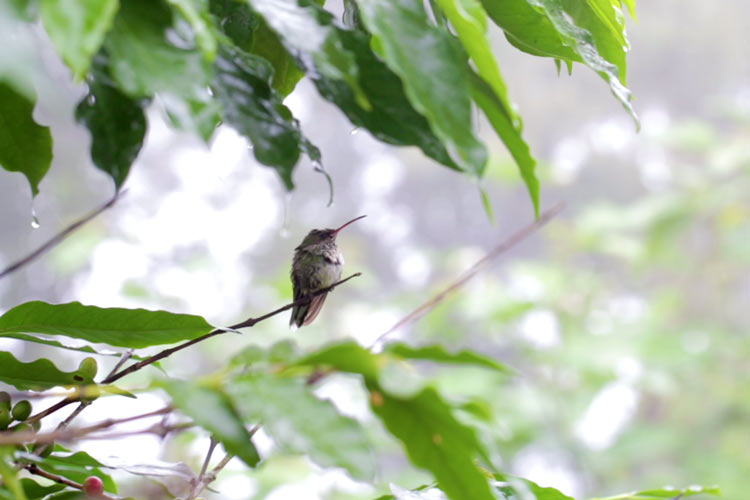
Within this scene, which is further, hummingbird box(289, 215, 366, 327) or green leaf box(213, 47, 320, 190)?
hummingbird box(289, 215, 366, 327)

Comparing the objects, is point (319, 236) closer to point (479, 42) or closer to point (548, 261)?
point (479, 42)

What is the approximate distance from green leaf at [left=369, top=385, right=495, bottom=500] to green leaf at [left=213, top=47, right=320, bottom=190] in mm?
133

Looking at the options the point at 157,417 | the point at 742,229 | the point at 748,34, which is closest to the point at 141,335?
the point at 157,417

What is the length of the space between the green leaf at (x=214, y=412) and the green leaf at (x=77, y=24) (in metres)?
0.14

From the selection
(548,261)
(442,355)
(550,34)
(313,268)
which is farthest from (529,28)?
(548,261)

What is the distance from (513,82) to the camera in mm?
7000

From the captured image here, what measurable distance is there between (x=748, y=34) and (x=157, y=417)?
7.37 meters

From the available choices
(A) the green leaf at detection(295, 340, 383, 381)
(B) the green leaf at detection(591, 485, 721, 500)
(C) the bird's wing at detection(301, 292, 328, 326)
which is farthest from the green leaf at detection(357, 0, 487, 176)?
(C) the bird's wing at detection(301, 292, 328, 326)

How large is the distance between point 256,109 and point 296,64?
5cm

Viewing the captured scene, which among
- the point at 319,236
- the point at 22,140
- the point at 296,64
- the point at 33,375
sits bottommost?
the point at 319,236

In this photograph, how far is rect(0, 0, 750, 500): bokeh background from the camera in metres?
4.00

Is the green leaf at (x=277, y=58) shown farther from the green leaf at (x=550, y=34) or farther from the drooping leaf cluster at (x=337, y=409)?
the drooping leaf cluster at (x=337, y=409)

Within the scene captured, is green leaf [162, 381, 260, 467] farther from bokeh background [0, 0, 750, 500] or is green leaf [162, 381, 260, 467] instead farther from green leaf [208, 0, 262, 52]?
bokeh background [0, 0, 750, 500]

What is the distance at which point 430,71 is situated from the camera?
39cm
